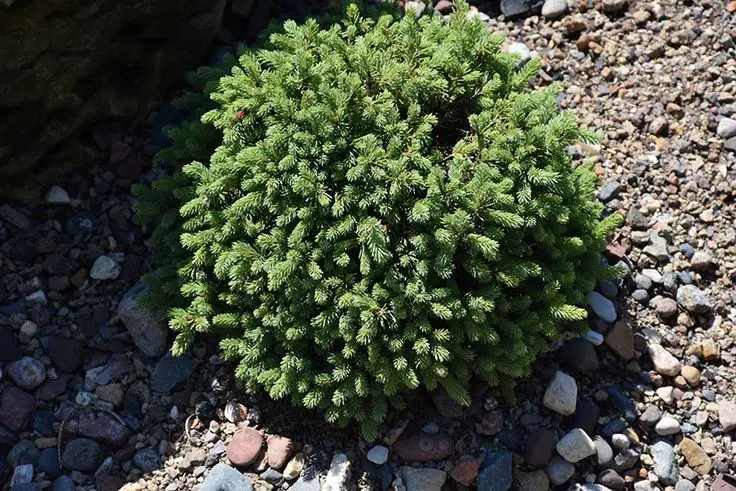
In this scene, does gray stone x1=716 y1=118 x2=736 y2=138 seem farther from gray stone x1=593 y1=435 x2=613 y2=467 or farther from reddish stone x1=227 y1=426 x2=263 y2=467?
reddish stone x1=227 y1=426 x2=263 y2=467

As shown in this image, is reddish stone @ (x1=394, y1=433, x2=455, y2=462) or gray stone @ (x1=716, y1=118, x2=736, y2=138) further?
gray stone @ (x1=716, y1=118, x2=736, y2=138)

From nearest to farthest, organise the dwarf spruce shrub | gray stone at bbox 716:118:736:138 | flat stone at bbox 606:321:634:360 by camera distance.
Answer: the dwarf spruce shrub → flat stone at bbox 606:321:634:360 → gray stone at bbox 716:118:736:138

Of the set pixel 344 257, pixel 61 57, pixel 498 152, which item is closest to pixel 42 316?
pixel 61 57

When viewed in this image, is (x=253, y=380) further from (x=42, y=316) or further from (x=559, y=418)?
(x=559, y=418)

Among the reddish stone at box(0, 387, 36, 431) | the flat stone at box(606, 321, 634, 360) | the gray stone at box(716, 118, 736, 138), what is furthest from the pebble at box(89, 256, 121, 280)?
the gray stone at box(716, 118, 736, 138)

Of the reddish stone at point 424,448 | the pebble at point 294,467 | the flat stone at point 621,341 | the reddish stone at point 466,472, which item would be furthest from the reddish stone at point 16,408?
the flat stone at point 621,341

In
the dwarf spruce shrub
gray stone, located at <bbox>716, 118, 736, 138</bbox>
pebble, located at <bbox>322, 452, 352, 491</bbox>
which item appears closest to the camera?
the dwarf spruce shrub

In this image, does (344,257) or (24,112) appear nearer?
(344,257)
